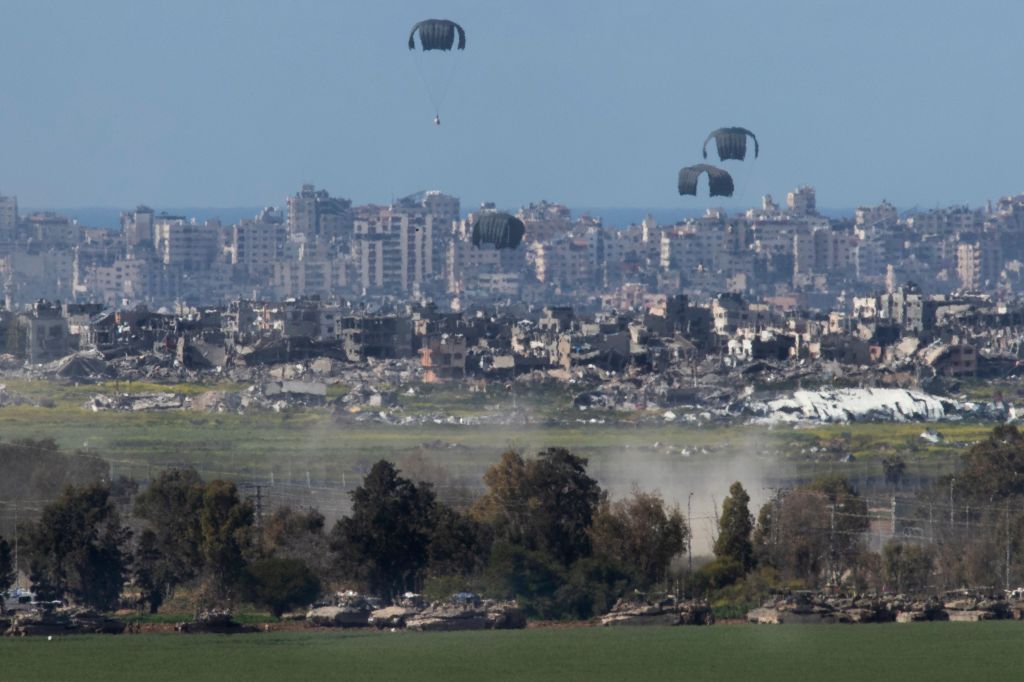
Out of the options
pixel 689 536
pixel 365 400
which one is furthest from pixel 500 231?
pixel 689 536

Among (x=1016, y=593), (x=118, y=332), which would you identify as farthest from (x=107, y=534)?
(x=118, y=332)

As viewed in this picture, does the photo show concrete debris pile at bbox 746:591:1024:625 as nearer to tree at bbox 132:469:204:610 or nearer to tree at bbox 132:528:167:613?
tree at bbox 132:469:204:610

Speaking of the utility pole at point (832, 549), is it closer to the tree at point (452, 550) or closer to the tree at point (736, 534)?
the tree at point (736, 534)

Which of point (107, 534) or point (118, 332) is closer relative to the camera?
point (107, 534)

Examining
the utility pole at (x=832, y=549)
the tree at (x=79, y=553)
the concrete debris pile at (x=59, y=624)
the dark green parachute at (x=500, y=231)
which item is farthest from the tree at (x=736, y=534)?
the dark green parachute at (x=500, y=231)

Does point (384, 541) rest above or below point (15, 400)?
above

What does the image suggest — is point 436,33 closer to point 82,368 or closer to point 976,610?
point 82,368

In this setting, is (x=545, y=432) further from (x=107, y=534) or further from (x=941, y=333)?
(x=941, y=333)
